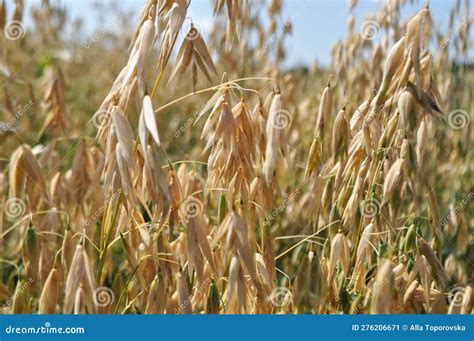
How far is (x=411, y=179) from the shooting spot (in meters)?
0.91

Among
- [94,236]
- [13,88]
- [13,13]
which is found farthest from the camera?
[13,88]

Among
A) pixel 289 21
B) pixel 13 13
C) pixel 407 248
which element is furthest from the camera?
pixel 289 21

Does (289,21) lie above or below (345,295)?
above

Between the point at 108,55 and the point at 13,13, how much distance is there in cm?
147

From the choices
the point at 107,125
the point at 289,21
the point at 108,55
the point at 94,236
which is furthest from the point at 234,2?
the point at 108,55

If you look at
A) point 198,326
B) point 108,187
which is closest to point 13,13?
point 108,187

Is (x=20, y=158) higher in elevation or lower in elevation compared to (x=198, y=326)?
higher

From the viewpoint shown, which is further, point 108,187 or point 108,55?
point 108,55

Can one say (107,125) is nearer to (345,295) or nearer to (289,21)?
(345,295)

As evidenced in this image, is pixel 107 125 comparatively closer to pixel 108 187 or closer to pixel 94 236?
pixel 108 187

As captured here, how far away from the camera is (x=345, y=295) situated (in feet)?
3.12

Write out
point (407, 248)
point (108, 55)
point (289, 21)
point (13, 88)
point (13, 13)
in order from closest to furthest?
point (407, 248), point (13, 13), point (289, 21), point (13, 88), point (108, 55)

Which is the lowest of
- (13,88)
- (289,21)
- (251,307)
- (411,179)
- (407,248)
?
(251,307)

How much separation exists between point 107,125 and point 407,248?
0.49 m
